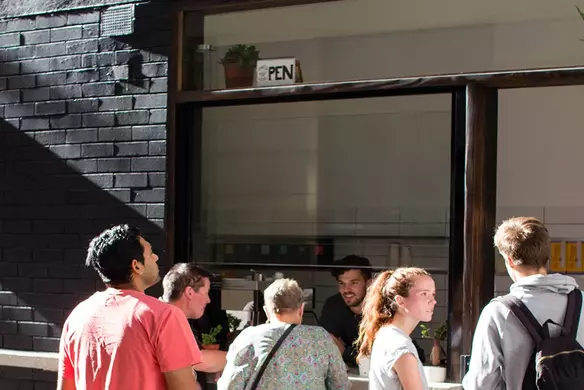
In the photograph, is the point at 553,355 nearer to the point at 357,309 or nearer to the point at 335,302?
the point at 357,309

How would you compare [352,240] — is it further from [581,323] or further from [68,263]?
[581,323]

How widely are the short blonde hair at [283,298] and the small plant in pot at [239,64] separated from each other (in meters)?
2.00

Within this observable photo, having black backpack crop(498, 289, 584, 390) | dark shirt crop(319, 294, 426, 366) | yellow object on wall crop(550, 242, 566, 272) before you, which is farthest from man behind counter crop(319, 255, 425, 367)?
yellow object on wall crop(550, 242, 566, 272)

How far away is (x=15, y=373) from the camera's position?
5867 mm

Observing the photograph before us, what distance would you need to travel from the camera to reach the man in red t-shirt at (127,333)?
296 cm

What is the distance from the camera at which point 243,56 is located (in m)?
5.62

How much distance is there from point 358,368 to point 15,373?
93.7 inches

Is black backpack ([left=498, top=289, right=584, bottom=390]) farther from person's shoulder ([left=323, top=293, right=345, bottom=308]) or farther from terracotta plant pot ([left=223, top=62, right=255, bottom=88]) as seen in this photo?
terracotta plant pot ([left=223, top=62, right=255, bottom=88])

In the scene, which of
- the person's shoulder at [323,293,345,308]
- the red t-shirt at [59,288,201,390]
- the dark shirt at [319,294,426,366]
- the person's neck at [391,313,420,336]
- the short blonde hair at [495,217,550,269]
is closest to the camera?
the red t-shirt at [59,288,201,390]

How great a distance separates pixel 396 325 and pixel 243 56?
2647mm

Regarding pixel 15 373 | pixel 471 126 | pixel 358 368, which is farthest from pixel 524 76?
pixel 15 373

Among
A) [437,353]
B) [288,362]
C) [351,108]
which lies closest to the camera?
[288,362]

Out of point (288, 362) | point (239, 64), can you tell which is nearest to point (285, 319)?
point (288, 362)

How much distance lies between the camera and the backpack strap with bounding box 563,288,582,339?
10.1ft
